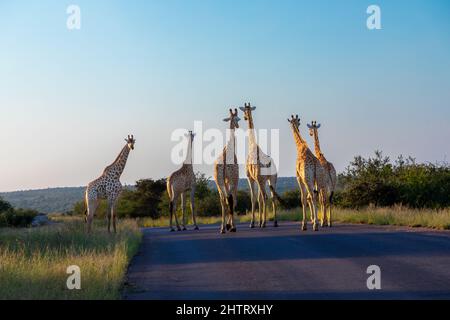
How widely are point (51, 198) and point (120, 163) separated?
11204cm

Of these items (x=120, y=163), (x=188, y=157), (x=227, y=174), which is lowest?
(x=227, y=174)

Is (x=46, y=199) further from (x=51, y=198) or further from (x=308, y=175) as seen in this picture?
(x=308, y=175)

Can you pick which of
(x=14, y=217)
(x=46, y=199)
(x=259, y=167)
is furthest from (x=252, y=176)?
(x=46, y=199)

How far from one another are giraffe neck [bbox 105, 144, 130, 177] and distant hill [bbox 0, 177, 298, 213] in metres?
52.4

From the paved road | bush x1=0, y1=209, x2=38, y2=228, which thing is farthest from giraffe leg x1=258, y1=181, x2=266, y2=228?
bush x1=0, y1=209, x2=38, y2=228

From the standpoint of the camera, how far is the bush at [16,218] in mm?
36109

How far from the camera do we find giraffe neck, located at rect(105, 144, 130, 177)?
66.6 feet

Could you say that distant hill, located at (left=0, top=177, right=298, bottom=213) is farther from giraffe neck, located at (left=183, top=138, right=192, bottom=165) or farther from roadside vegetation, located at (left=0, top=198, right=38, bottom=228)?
giraffe neck, located at (left=183, top=138, right=192, bottom=165)

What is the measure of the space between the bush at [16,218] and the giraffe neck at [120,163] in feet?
54.6

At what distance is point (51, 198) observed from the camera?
5059 inches

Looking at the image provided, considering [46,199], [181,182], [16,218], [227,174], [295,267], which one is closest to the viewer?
[295,267]

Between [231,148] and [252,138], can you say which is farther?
[252,138]

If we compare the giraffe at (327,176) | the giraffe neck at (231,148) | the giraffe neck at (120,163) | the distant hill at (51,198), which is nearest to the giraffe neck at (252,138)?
the giraffe neck at (231,148)
